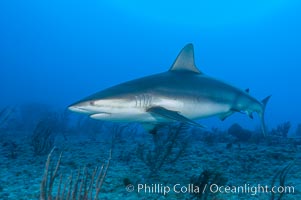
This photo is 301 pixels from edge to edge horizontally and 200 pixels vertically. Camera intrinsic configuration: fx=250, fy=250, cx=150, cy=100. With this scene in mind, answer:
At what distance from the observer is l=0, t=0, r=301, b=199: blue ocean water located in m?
144

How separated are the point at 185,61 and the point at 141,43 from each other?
183 m

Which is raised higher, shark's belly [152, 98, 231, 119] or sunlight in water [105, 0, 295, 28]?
sunlight in water [105, 0, 295, 28]

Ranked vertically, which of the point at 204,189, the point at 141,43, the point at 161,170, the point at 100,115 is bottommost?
the point at 204,189

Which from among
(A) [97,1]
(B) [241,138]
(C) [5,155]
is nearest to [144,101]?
(C) [5,155]

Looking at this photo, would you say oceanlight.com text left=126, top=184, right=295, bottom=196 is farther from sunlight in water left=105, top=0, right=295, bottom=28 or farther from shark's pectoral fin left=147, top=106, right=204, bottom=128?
sunlight in water left=105, top=0, right=295, bottom=28

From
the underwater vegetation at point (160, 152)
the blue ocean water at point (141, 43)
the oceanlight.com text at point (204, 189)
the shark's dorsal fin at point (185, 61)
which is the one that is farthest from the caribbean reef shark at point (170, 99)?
the blue ocean water at point (141, 43)

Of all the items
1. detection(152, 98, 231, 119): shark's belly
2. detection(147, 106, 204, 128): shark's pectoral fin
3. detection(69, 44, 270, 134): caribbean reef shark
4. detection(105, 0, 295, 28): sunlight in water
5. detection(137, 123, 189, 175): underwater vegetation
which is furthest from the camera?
detection(105, 0, 295, 28): sunlight in water

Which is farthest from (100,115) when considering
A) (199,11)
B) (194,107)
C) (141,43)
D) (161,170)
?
(141,43)

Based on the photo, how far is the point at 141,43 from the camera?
184 meters

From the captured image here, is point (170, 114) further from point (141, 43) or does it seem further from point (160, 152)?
point (141, 43)

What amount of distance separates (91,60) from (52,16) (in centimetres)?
3993

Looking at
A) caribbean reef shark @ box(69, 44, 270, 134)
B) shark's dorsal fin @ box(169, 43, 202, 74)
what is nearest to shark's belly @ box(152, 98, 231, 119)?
caribbean reef shark @ box(69, 44, 270, 134)

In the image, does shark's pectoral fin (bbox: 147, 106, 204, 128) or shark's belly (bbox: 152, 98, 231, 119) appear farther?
shark's belly (bbox: 152, 98, 231, 119)

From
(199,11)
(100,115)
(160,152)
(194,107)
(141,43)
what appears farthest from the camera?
(141,43)
